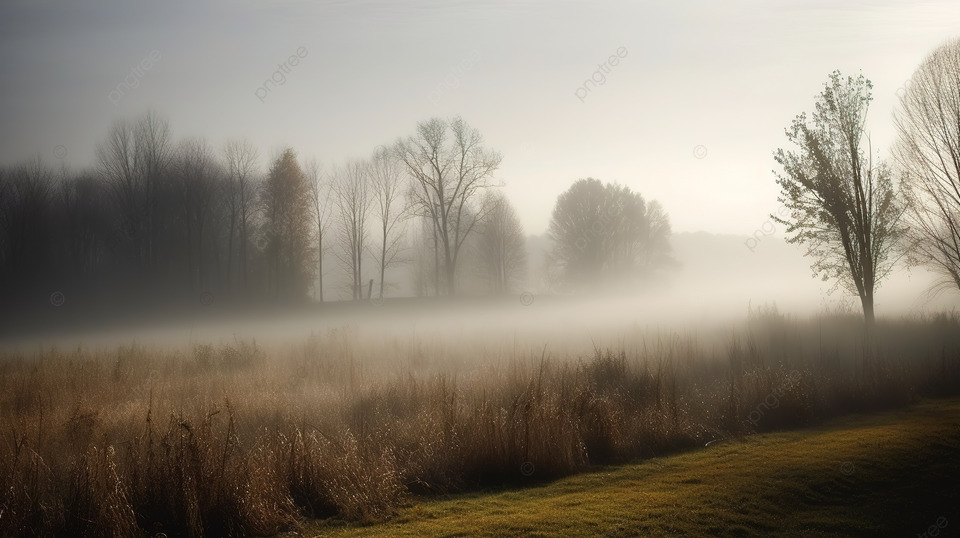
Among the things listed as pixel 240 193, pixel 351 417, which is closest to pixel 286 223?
pixel 240 193

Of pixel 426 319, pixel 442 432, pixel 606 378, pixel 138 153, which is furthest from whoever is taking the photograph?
pixel 138 153

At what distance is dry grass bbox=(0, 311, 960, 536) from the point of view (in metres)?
6.78

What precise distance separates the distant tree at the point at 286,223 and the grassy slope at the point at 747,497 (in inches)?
1388

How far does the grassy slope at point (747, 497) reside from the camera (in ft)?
21.5

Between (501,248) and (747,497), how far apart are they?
5022 cm

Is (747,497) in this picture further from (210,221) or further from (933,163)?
(210,221)

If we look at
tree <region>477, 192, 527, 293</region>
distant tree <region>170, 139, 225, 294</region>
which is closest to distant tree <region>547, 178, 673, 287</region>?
tree <region>477, 192, 527, 293</region>

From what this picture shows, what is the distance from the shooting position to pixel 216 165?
4253cm

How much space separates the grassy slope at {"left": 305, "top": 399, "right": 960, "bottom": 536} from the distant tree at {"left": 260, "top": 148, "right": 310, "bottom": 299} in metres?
35.3

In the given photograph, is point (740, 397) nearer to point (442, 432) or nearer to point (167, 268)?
point (442, 432)

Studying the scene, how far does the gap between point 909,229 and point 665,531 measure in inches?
882

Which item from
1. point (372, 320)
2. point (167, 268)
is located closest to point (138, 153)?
point (167, 268)

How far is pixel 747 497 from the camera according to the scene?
24.3 ft

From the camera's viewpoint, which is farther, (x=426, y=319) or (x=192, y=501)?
(x=426, y=319)
